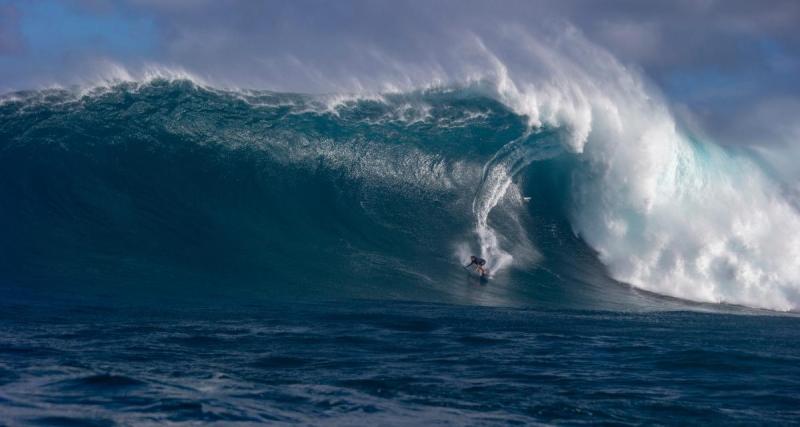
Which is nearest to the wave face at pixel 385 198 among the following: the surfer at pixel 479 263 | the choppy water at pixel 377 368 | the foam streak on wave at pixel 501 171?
the foam streak on wave at pixel 501 171

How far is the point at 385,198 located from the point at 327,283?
4.01 meters

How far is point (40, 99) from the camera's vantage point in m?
18.3

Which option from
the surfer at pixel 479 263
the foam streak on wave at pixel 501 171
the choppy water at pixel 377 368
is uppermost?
the foam streak on wave at pixel 501 171

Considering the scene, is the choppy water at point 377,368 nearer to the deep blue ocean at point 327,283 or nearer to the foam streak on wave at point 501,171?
the deep blue ocean at point 327,283

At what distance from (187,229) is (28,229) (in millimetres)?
2662

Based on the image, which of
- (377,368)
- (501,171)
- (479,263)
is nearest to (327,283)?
(479,263)

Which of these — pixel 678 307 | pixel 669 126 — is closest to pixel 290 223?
pixel 678 307

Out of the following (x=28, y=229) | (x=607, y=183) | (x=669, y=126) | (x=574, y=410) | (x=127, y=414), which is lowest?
(x=127, y=414)

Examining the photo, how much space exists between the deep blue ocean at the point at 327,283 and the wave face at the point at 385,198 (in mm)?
57

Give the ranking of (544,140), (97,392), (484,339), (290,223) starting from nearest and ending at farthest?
(97,392) → (484,339) → (290,223) → (544,140)

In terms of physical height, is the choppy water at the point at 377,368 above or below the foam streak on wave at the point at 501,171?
below

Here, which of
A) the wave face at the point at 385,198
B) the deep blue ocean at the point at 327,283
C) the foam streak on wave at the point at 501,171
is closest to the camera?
the deep blue ocean at the point at 327,283

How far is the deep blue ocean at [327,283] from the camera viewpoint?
6254 millimetres

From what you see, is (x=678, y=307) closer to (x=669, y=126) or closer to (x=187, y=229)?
(x=669, y=126)
